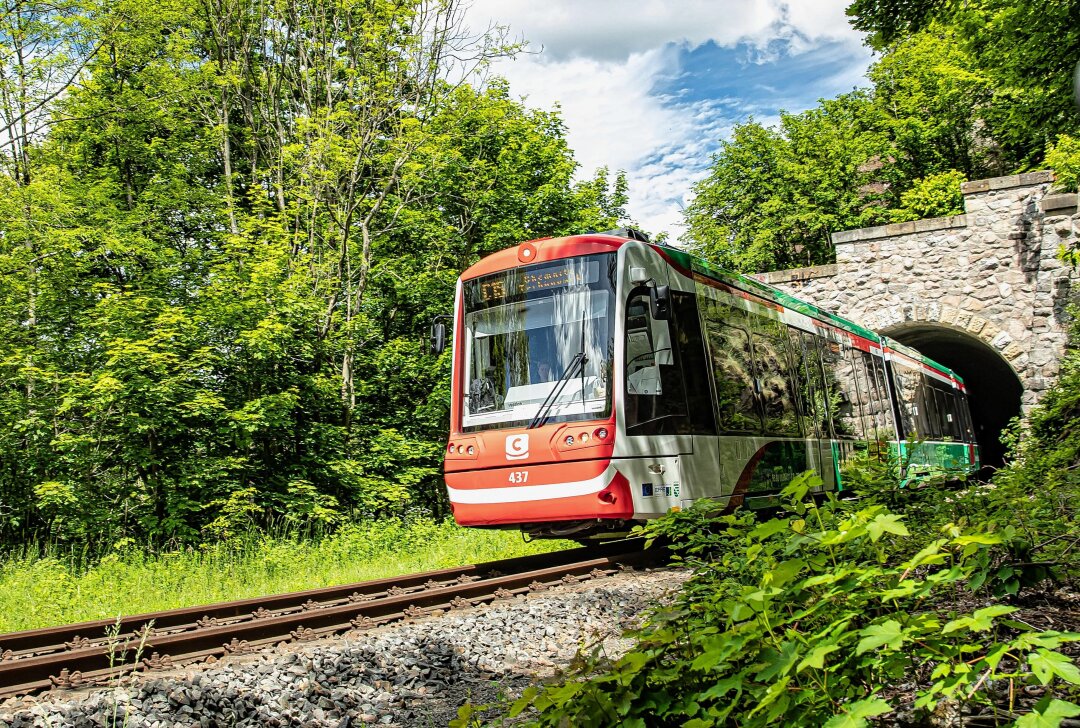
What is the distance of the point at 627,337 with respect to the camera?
27.3ft

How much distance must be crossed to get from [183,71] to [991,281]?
19146 millimetres

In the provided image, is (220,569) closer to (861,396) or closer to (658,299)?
(658,299)

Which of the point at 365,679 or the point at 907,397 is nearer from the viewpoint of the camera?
the point at 365,679

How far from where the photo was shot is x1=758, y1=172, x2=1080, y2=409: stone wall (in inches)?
757

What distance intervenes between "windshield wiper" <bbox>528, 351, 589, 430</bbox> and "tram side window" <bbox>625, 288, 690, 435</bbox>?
0.50 metres

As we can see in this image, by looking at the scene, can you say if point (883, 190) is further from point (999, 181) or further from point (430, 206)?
point (430, 206)

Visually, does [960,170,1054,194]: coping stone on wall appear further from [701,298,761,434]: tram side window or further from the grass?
the grass

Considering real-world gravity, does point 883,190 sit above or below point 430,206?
above

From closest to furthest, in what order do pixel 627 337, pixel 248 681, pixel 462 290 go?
pixel 248 681
pixel 627 337
pixel 462 290

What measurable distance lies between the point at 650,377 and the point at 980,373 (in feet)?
91.5

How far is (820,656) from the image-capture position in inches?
63.8

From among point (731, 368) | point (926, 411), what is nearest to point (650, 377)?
point (731, 368)

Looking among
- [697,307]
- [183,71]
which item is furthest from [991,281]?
[183,71]

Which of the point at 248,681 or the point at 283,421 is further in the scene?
the point at 283,421
